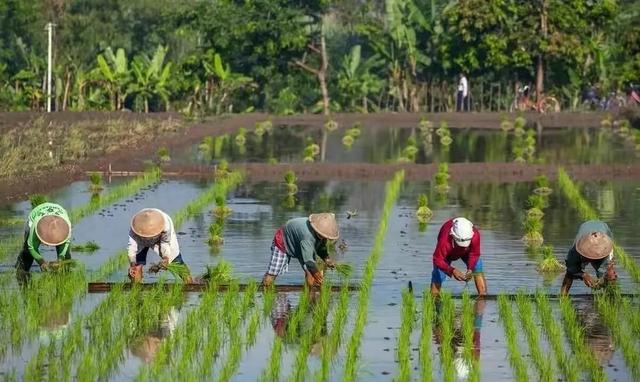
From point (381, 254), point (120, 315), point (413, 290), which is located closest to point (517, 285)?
point (413, 290)

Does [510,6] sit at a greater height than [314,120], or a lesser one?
greater

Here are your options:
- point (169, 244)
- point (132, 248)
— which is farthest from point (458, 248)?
point (132, 248)

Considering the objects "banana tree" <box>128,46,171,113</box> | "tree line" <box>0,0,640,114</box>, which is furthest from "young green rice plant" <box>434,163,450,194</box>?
"banana tree" <box>128,46,171,113</box>

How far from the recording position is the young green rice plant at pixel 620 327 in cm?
943

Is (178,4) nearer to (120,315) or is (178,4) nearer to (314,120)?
(314,120)

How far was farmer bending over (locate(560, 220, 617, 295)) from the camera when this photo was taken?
11.0 m

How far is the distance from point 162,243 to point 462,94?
26548mm

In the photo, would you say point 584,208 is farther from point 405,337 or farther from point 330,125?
point 330,125

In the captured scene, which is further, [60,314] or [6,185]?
[6,185]

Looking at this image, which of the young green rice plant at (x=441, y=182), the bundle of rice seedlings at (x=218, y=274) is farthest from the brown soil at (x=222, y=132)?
the bundle of rice seedlings at (x=218, y=274)

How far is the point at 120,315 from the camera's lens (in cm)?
1080

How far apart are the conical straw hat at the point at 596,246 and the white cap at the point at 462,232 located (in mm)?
732

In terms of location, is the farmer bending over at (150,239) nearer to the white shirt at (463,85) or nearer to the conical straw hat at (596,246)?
the conical straw hat at (596,246)

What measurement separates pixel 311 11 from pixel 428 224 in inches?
847
